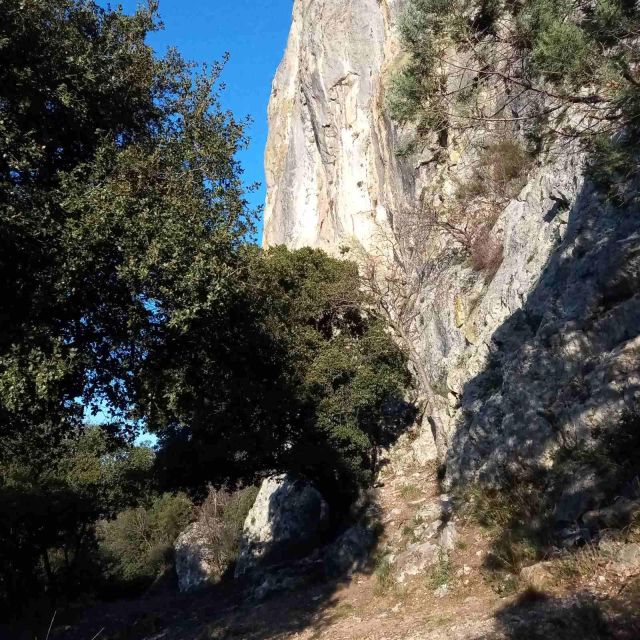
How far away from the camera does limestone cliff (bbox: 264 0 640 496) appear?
9.87 meters

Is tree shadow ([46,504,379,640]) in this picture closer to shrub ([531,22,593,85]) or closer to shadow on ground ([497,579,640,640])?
shadow on ground ([497,579,640,640])

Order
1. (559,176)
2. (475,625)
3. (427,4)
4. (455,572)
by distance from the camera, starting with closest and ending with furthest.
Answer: (475,625) → (427,4) → (455,572) → (559,176)

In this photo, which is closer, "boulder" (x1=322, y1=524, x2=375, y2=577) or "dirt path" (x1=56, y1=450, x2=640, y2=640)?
"dirt path" (x1=56, y1=450, x2=640, y2=640)

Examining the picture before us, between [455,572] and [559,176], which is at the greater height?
[559,176]

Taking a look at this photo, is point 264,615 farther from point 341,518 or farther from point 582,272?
point 582,272

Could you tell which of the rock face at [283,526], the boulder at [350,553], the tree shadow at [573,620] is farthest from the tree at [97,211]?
the rock face at [283,526]

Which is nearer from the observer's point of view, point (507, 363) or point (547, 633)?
point (547, 633)

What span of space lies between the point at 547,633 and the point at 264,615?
942 cm

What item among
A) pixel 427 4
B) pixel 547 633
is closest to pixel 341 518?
pixel 547 633

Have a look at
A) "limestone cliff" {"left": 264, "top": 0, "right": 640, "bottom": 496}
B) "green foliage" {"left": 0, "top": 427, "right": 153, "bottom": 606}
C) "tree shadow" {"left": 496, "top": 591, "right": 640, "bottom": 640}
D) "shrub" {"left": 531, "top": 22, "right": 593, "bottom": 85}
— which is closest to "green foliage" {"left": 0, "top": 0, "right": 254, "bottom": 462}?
"limestone cliff" {"left": 264, "top": 0, "right": 640, "bottom": 496}

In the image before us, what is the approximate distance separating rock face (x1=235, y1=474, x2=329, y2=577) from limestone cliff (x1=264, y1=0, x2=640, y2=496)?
6.48 metres

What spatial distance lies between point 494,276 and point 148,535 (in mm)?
33455

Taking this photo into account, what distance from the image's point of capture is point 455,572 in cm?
958

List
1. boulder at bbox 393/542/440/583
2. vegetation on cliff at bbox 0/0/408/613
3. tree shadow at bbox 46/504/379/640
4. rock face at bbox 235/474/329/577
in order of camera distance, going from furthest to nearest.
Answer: rock face at bbox 235/474/329/577 → tree shadow at bbox 46/504/379/640 → boulder at bbox 393/542/440/583 → vegetation on cliff at bbox 0/0/408/613
